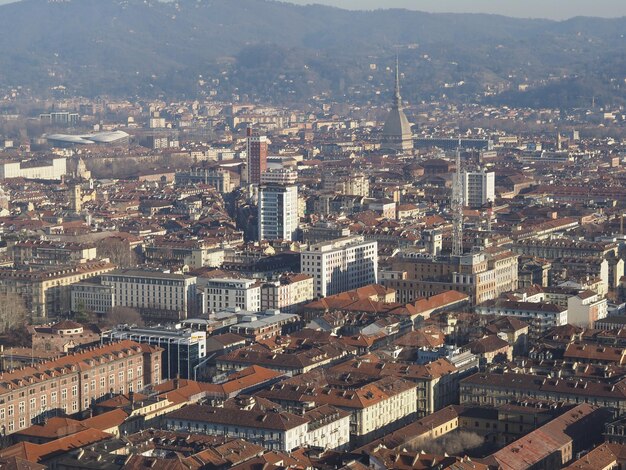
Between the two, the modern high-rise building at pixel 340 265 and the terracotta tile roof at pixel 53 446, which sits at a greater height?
the modern high-rise building at pixel 340 265

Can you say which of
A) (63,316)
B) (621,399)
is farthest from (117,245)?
(621,399)

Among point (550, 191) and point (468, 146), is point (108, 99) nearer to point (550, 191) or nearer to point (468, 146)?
point (468, 146)

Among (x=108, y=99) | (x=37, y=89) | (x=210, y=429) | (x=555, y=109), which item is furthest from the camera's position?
(x=37, y=89)

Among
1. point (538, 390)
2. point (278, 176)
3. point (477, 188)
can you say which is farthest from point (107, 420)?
point (477, 188)

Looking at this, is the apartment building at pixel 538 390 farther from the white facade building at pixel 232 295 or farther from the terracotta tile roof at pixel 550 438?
the white facade building at pixel 232 295

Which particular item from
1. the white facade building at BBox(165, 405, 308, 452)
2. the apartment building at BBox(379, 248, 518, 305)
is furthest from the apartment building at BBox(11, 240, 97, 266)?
the white facade building at BBox(165, 405, 308, 452)

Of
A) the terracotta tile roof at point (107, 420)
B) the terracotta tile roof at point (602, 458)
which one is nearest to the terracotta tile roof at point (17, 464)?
the terracotta tile roof at point (107, 420)
